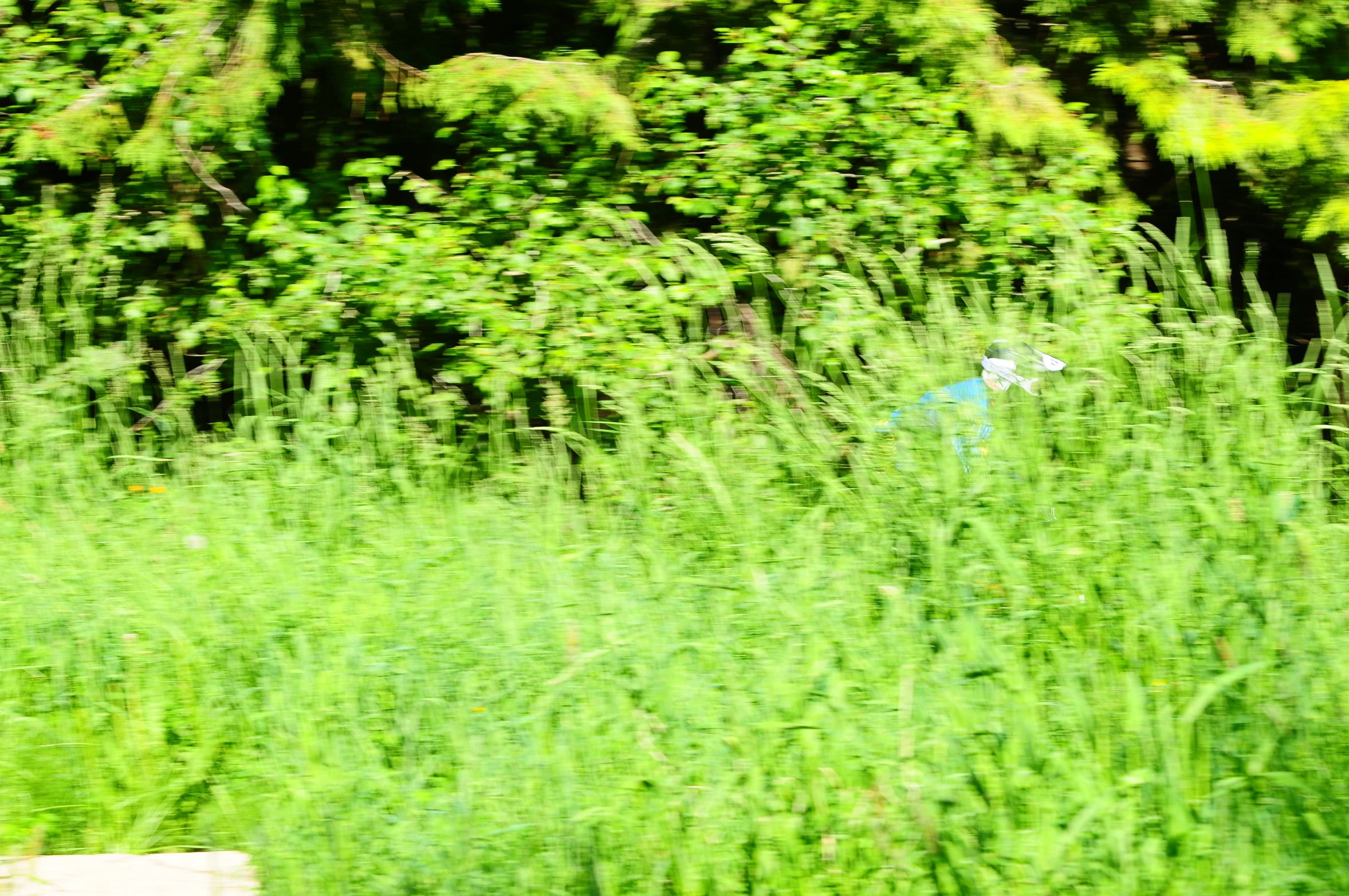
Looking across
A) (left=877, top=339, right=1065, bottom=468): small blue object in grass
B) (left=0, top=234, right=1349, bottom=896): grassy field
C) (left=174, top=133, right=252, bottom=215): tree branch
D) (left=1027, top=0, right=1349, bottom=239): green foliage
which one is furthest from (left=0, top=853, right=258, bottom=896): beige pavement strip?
(left=1027, top=0, right=1349, bottom=239): green foliage

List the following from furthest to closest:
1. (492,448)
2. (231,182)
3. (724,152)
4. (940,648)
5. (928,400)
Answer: (231,182), (724,152), (492,448), (928,400), (940,648)

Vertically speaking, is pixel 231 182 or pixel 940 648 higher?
pixel 231 182

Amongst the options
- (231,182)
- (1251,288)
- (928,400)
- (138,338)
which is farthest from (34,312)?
(1251,288)

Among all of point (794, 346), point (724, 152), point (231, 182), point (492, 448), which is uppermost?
point (724, 152)

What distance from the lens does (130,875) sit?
8.64ft

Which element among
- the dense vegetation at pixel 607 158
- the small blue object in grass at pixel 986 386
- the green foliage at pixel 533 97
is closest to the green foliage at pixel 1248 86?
the dense vegetation at pixel 607 158

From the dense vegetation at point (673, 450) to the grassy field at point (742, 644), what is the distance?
0.6 inches

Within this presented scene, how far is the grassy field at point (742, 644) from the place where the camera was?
251cm

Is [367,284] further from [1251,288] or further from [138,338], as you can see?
[1251,288]

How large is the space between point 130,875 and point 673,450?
2171 millimetres

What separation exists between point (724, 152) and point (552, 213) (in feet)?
2.71

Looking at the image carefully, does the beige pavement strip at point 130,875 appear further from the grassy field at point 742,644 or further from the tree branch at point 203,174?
the tree branch at point 203,174

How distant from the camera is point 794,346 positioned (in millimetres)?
4910

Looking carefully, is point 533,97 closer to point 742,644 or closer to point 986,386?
point 986,386
